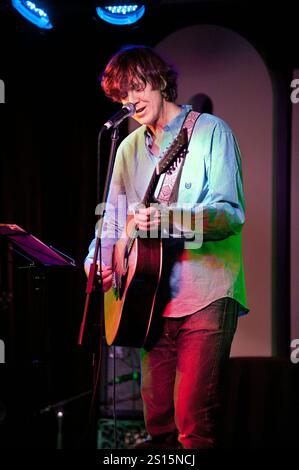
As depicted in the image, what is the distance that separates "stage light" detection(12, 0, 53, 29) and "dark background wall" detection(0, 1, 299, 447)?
0.19 m

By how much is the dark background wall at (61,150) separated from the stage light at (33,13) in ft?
0.62

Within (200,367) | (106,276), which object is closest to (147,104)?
(106,276)

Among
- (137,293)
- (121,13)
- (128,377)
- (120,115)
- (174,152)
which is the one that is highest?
(121,13)

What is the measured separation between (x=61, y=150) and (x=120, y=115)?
55.7 inches

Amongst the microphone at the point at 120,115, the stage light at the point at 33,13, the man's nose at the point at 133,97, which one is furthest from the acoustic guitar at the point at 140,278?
the stage light at the point at 33,13

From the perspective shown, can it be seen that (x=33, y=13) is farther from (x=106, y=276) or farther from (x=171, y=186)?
(x=106, y=276)

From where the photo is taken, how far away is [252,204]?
3.51m

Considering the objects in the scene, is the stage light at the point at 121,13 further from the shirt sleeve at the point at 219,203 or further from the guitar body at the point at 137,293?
→ the guitar body at the point at 137,293

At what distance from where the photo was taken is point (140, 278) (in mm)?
2273

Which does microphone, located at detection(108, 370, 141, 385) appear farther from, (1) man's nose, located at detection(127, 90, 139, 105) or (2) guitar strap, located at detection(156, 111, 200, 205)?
(1) man's nose, located at detection(127, 90, 139, 105)

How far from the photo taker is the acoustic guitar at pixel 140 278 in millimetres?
2258

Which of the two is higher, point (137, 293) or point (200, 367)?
point (137, 293)
